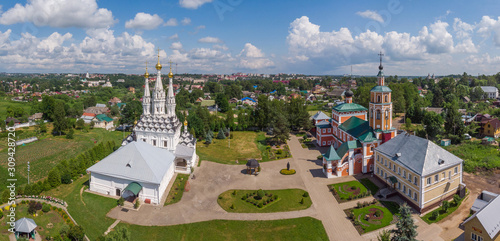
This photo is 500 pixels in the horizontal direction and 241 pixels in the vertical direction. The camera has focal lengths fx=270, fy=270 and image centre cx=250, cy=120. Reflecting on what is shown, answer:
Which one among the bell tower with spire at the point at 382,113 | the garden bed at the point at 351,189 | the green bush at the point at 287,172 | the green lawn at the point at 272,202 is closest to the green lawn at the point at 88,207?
the green lawn at the point at 272,202

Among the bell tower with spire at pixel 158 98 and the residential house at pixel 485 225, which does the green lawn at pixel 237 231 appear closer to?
the residential house at pixel 485 225

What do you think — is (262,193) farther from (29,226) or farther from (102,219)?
(29,226)

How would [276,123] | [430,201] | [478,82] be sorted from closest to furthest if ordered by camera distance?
[430,201] → [276,123] → [478,82]

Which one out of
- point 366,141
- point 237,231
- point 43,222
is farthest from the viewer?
point 366,141

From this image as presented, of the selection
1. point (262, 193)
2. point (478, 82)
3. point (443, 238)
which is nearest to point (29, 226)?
point (262, 193)

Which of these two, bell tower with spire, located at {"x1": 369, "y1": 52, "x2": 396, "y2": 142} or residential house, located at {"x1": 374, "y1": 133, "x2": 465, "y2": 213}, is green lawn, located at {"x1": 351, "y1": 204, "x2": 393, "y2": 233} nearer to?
residential house, located at {"x1": 374, "y1": 133, "x2": 465, "y2": 213}

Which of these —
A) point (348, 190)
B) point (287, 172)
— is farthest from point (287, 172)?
point (348, 190)

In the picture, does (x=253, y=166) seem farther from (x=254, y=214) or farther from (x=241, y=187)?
(x=254, y=214)

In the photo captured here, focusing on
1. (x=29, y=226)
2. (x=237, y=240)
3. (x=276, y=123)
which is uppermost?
(x=276, y=123)
